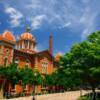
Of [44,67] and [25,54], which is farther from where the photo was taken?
[44,67]

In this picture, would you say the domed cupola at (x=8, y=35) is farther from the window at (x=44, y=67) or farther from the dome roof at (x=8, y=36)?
the window at (x=44, y=67)

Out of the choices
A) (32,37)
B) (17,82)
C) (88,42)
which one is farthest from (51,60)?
(88,42)

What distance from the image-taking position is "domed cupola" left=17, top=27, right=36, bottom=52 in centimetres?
7281

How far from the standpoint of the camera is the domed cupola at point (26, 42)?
72812mm

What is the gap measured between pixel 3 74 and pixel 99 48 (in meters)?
20.8

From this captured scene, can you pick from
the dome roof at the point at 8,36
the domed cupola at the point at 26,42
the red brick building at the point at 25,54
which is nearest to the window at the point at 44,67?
the red brick building at the point at 25,54

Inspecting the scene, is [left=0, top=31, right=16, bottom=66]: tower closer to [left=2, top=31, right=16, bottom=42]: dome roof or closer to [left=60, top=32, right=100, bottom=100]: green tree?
[left=2, top=31, right=16, bottom=42]: dome roof

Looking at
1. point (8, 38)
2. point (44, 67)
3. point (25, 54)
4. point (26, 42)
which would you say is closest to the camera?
point (8, 38)

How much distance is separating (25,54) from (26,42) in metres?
11.3

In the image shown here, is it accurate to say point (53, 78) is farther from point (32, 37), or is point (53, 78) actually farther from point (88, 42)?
point (88, 42)

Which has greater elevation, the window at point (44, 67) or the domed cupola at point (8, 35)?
the domed cupola at point (8, 35)

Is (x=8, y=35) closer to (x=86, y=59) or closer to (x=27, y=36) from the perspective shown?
(x=27, y=36)

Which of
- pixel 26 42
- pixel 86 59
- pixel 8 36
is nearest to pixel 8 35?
pixel 8 36

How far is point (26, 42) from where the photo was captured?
73.2m
